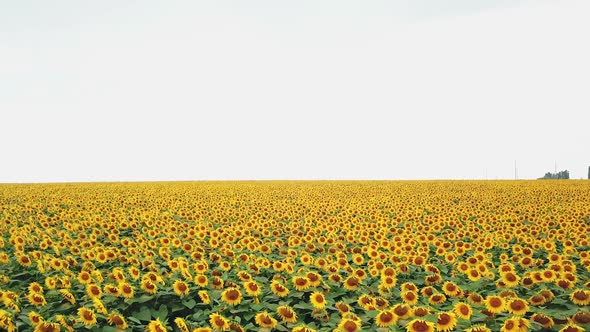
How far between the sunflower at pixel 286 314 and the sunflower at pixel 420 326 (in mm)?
1493

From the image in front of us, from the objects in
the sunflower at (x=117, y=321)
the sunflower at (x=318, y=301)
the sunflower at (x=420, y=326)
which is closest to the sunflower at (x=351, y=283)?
the sunflower at (x=318, y=301)

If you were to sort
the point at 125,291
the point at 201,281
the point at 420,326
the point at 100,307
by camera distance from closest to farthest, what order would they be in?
the point at 420,326 → the point at 100,307 → the point at 125,291 → the point at 201,281

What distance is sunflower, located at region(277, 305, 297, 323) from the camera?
5.88 meters

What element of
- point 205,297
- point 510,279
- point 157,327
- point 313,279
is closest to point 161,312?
point 205,297

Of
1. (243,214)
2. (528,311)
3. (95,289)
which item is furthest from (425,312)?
(243,214)

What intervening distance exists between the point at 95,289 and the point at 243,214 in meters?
9.98

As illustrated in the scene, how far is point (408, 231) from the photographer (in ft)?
41.1

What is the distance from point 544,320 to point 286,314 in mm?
3016

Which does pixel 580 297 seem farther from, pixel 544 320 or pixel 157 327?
pixel 157 327

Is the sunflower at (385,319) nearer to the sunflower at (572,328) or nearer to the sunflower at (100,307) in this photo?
the sunflower at (572,328)

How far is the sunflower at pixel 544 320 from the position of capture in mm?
5451

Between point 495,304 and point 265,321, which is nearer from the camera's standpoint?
point 265,321

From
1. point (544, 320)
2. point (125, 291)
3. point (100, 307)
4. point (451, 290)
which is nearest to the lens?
point (544, 320)

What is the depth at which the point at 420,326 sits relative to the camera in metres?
5.02
